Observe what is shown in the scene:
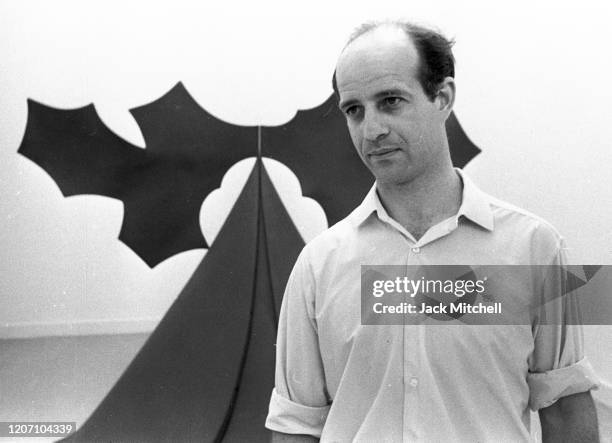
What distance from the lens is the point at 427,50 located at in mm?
688

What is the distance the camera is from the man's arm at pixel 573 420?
0.65 metres

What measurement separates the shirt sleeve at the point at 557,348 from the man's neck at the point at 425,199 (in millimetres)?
127

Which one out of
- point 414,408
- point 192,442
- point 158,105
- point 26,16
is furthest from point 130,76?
point 414,408

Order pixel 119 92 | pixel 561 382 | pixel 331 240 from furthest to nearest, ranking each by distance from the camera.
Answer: pixel 119 92 < pixel 331 240 < pixel 561 382

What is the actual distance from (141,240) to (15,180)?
0.82 ft

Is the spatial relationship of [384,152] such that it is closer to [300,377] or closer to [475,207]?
[475,207]

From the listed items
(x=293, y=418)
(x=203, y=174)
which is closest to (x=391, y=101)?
(x=293, y=418)

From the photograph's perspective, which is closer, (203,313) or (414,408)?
(414,408)

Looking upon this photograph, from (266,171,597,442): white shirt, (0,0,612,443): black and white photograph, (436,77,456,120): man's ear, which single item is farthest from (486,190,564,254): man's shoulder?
(0,0,612,443): black and white photograph

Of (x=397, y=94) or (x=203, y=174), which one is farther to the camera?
(x=203, y=174)

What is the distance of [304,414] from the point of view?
0.71m

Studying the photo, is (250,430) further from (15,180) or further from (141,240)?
(15,180)

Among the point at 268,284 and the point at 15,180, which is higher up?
the point at 15,180

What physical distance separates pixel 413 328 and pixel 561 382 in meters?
0.16
